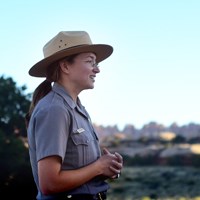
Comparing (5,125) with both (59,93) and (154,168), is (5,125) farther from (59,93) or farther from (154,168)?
(154,168)

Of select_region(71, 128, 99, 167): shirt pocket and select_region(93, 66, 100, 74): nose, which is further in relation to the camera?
select_region(93, 66, 100, 74): nose

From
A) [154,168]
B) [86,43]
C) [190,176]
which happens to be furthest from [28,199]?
[154,168]

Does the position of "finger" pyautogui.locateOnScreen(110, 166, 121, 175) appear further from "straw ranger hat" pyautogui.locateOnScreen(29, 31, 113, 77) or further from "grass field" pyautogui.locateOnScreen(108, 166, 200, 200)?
"grass field" pyautogui.locateOnScreen(108, 166, 200, 200)

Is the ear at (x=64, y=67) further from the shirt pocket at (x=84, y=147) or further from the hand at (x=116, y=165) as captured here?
the hand at (x=116, y=165)

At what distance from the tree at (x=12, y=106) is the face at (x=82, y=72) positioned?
94.4 ft

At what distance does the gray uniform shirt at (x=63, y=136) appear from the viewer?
2551mm

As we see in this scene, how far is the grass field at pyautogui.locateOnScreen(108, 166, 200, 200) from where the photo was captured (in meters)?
47.2

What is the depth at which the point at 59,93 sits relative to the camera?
2.73 m

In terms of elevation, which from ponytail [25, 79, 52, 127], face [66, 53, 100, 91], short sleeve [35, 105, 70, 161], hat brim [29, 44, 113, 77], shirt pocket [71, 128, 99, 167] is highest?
hat brim [29, 44, 113, 77]


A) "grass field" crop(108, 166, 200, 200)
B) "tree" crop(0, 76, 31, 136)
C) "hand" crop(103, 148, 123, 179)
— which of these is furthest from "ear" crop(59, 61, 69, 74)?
"grass field" crop(108, 166, 200, 200)

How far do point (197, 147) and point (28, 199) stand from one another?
173 ft

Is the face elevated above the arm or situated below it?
above

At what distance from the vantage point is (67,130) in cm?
260

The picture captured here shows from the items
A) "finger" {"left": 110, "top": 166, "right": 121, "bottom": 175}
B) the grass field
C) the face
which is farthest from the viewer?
the grass field
